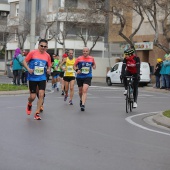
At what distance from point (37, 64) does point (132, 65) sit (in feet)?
12.9

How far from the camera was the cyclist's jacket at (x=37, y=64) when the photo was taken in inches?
541

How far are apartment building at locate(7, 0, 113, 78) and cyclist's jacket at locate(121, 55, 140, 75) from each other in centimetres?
3459

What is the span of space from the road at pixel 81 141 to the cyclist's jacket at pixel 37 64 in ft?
3.30

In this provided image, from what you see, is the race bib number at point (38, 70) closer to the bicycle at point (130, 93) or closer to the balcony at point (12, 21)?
the bicycle at point (130, 93)

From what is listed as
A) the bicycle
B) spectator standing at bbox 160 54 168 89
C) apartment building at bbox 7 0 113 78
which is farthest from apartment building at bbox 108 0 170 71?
the bicycle

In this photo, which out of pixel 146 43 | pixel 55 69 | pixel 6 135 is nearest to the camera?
pixel 6 135

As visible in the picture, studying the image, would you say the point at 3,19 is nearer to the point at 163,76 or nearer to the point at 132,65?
the point at 163,76

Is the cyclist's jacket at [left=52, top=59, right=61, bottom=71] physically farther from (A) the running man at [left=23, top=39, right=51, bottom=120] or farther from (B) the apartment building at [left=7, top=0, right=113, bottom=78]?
(B) the apartment building at [left=7, top=0, right=113, bottom=78]

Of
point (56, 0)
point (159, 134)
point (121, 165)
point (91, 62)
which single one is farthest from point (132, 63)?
point (56, 0)

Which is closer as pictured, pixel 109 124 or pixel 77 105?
pixel 109 124

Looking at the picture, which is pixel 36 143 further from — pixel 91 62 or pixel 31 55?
pixel 91 62

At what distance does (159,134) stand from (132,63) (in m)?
5.36

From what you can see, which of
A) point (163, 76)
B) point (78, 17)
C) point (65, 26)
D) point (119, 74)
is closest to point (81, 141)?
point (163, 76)

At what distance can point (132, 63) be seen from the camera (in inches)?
659
